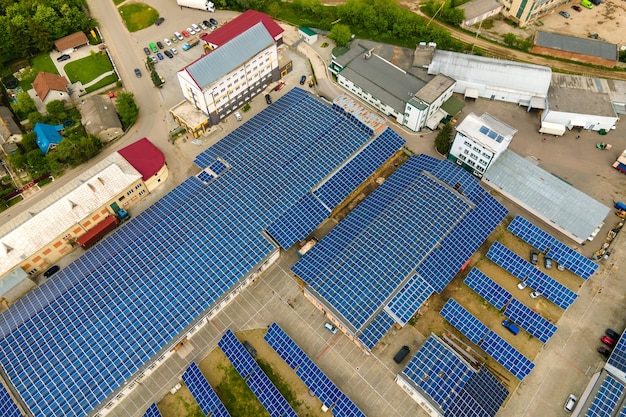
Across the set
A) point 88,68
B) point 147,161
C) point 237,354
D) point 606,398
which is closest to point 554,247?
point 606,398

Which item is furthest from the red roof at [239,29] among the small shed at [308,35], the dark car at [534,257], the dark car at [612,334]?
the dark car at [612,334]

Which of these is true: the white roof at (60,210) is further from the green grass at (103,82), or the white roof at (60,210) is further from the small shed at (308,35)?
the small shed at (308,35)

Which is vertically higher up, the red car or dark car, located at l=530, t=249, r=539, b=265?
dark car, located at l=530, t=249, r=539, b=265

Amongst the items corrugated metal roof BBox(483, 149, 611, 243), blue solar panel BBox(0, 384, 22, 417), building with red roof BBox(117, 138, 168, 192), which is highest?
building with red roof BBox(117, 138, 168, 192)

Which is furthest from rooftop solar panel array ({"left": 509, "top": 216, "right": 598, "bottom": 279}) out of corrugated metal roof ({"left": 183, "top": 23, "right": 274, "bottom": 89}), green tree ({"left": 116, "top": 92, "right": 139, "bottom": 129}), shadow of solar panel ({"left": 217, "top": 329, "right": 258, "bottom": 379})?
green tree ({"left": 116, "top": 92, "right": 139, "bottom": 129})

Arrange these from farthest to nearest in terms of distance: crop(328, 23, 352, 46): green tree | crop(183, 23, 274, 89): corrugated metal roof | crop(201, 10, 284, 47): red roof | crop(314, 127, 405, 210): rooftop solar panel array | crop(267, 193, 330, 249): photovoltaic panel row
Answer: crop(328, 23, 352, 46): green tree < crop(201, 10, 284, 47): red roof < crop(183, 23, 274, 89): corrugated metal roof < crop(314, 127, 405, 210): rooftop solar panel array < crop(267, 193, 330, 249): photovoltaic panel row

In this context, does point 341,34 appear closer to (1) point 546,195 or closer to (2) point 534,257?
(1) point 546,195

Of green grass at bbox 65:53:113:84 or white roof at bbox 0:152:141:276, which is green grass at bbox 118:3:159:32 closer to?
green grass at bbox 65:53:113:84
